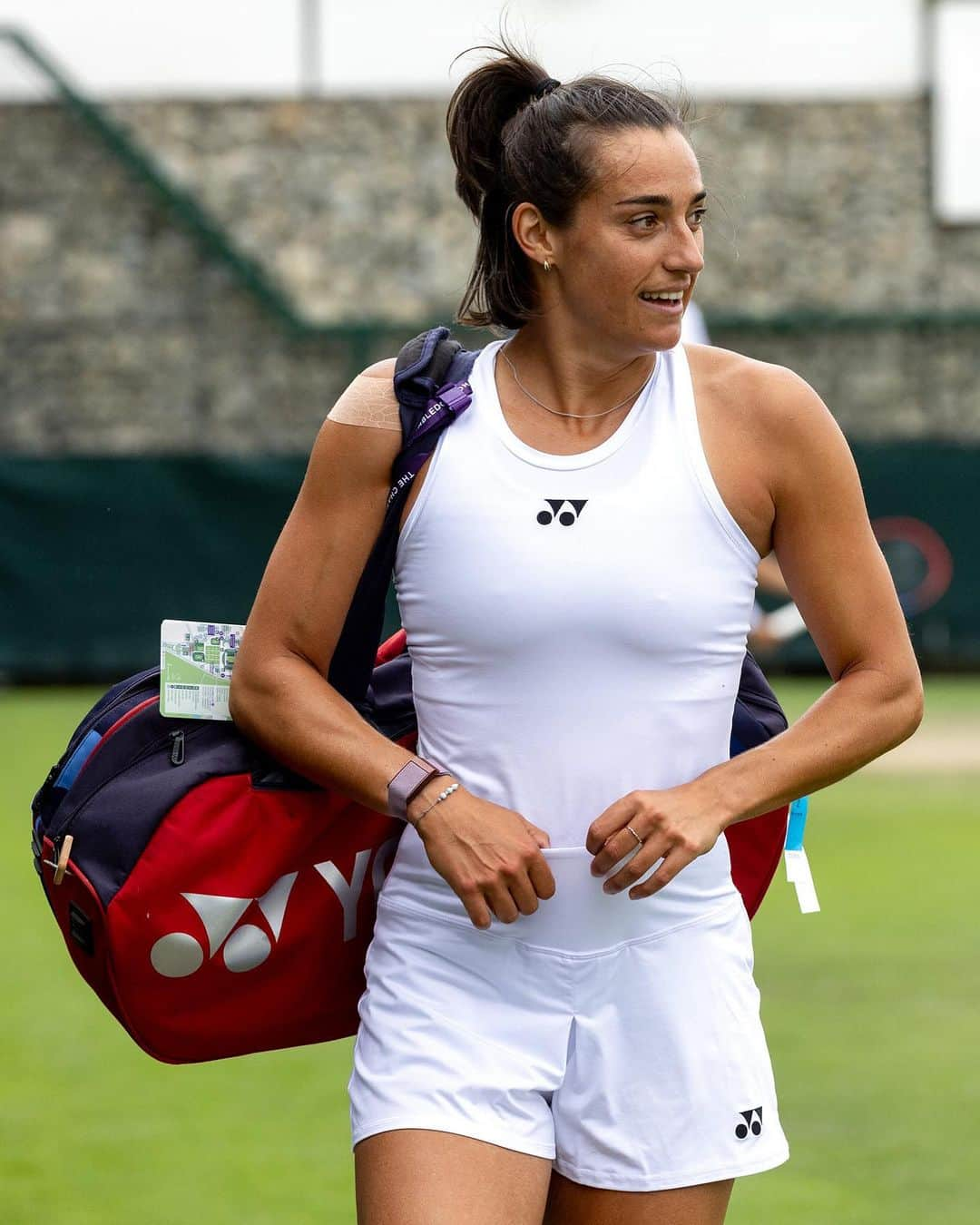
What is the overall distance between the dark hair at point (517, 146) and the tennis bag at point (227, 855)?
0.47 ft

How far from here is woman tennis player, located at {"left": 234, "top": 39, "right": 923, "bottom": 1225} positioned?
277 cm

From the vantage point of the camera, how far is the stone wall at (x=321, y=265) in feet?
66.7

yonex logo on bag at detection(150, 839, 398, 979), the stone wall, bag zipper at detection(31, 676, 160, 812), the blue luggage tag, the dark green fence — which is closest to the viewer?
yonex logo on bag at detection(150, 839, 398, 979)

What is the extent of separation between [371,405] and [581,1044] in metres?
0.86

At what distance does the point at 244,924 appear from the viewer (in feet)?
9.78

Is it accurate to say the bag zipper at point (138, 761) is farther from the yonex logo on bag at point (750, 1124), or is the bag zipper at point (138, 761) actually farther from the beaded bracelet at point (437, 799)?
the yonex logo on bag at point (750, 1124)

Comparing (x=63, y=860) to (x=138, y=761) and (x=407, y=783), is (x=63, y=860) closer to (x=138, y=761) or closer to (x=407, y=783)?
(x=138, y=761)

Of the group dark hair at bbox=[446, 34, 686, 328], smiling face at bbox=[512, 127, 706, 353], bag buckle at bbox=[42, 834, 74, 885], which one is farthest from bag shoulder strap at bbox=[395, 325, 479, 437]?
bag buckle at bbox=[42, 834, 74, 885]

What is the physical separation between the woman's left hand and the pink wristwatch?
0.73 feet

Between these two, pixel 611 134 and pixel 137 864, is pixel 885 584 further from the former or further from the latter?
pixel 137 864

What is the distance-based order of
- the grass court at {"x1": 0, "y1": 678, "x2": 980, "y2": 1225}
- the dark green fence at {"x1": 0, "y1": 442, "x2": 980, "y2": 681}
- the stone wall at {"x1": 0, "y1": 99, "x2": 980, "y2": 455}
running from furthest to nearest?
1. the stone wall at {"x1": 0, "y1": 99, "x2": 980, "y2": 455}
2. the dark green fence at {"x1": 0, "y1": 442, "x2": 980, "y2": 681}
3. the grass court at {"x1": 0, "y1": 678, "x2": 980, "y2": 1225}

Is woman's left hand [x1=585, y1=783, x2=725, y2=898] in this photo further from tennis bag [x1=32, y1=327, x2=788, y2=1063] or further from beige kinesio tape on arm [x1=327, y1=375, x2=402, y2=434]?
beige kinesio tape on arm [x1=327, y1=375, x2=402, y2=434]

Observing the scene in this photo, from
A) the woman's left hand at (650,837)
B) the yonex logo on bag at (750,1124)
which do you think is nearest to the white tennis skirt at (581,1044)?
the yonex logo on bag at (750,1124)

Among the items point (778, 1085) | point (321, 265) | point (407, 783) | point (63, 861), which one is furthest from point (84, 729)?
point (321, 265)
